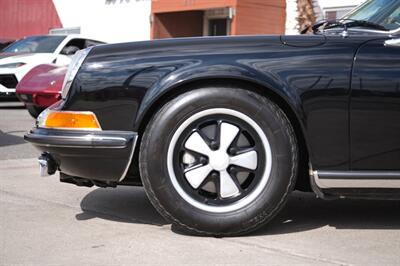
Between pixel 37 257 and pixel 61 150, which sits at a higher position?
pixel 61 150

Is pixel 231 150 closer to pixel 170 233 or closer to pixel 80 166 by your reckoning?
pixel 170 233

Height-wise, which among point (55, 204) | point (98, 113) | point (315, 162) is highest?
point (98, 113)

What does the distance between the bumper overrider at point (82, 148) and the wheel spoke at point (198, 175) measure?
15.7 inches

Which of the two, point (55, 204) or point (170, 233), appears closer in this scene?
point (170, 233)

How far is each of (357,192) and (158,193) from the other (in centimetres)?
124

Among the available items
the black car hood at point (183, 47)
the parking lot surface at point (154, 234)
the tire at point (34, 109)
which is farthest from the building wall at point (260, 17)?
the black car hood at point (183, 47)

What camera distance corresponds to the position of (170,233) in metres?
4.23

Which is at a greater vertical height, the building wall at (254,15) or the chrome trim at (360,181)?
the building wall at (254,15)

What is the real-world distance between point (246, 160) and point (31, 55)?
926 cm

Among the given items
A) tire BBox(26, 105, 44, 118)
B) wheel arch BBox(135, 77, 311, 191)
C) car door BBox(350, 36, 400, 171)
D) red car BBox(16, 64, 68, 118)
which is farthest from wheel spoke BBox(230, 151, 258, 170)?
tire BBox(26, 105, 44, 118)

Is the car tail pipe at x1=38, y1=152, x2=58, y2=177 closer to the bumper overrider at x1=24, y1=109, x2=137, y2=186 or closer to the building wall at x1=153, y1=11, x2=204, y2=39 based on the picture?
the bumper overrider at x1=24, y1=109, x2=137, y2=186

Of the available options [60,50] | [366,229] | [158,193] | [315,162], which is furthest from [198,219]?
[60,50]

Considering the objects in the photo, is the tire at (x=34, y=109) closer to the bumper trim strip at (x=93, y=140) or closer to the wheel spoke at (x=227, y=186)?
the bumper trim strip at (x=93, y=140)

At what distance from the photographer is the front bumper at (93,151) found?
13.2 feet
